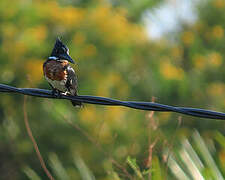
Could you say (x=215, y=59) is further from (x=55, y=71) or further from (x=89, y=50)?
(x=55, y=71)

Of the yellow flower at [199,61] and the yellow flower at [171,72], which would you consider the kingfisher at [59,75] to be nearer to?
the yellow flower at [171,72]

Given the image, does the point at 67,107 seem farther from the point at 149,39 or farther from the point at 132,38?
the point at 149,39

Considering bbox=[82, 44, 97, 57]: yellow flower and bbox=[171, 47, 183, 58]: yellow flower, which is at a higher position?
bbox=[171, 47, 183, 58]: yellow flower

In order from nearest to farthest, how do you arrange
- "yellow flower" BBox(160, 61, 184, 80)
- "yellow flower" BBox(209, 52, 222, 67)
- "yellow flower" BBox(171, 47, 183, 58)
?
1. "yellow flower" BBox(160, 61, 184, 80)
2. "yellow flower" BBox(209, 52, 222, 67)
3. "yellow flower" BBox(171, 47, 183, 58)

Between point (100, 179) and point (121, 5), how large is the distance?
8146mm

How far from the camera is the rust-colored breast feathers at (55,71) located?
5.01 meters

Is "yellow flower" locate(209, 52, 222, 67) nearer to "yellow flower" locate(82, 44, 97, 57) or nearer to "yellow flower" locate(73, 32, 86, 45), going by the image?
"yellow flower" locate(82, 44, 97, 57)

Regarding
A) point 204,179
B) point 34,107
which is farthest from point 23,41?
point 204,179

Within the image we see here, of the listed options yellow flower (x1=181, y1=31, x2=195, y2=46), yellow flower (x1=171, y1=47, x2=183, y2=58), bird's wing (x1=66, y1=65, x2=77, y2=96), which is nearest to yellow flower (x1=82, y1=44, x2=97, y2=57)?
yellow flower (x1=171, y1=47, x2=183, y2=58)

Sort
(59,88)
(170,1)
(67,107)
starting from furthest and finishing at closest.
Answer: (170,1) → (67,107) → (59,88)

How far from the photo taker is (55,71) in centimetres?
501

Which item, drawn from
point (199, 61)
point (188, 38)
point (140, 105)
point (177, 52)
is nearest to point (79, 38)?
point (199, 61)

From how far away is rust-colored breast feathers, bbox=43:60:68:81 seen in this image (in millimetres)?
5008

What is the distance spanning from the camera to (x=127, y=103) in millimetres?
3586
